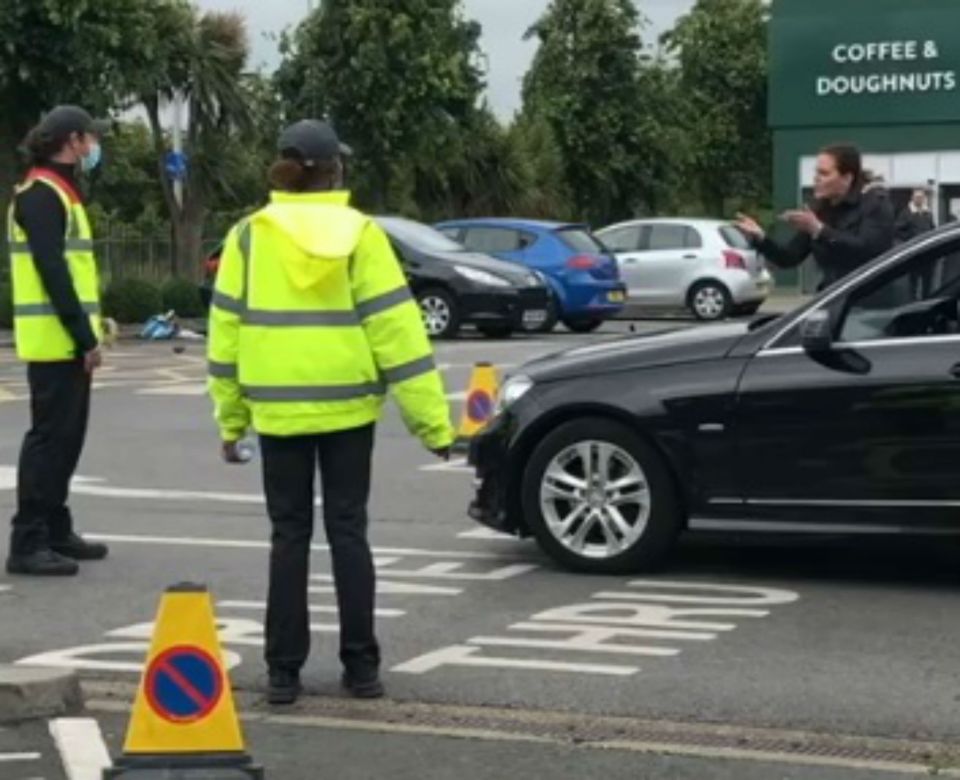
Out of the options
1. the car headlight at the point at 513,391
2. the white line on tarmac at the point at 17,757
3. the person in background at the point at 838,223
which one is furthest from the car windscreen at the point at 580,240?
the white line on tarmac at the point at 17,757

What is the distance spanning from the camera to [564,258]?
26125 millimetres

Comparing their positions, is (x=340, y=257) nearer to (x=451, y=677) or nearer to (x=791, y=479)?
(x=451, y=677)

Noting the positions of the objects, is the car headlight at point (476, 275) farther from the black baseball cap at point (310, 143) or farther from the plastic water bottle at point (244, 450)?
the black baseball cap at point (310, 143)

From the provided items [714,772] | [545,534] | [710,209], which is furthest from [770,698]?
[710,209]

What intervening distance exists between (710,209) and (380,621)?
48.5 meters

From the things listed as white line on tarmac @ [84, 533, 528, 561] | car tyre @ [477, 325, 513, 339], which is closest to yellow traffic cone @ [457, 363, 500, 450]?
white line on tarmac @ [84, 533, 528, 561]

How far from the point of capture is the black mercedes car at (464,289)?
78.2 ft

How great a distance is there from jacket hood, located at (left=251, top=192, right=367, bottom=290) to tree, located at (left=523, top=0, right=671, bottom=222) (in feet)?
119

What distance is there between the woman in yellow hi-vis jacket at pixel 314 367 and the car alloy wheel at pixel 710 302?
75.8 ft

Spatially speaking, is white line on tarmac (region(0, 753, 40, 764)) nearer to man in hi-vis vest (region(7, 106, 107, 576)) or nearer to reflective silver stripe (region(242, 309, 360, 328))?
reflective silver stripe (region(242, 309, 360, 328))

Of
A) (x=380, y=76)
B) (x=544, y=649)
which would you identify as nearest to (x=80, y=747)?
(x=544, y=649)

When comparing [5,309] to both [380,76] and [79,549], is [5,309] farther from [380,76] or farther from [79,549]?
[79,549]

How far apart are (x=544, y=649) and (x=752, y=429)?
161 cm

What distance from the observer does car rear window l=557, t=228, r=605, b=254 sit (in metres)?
26.4
